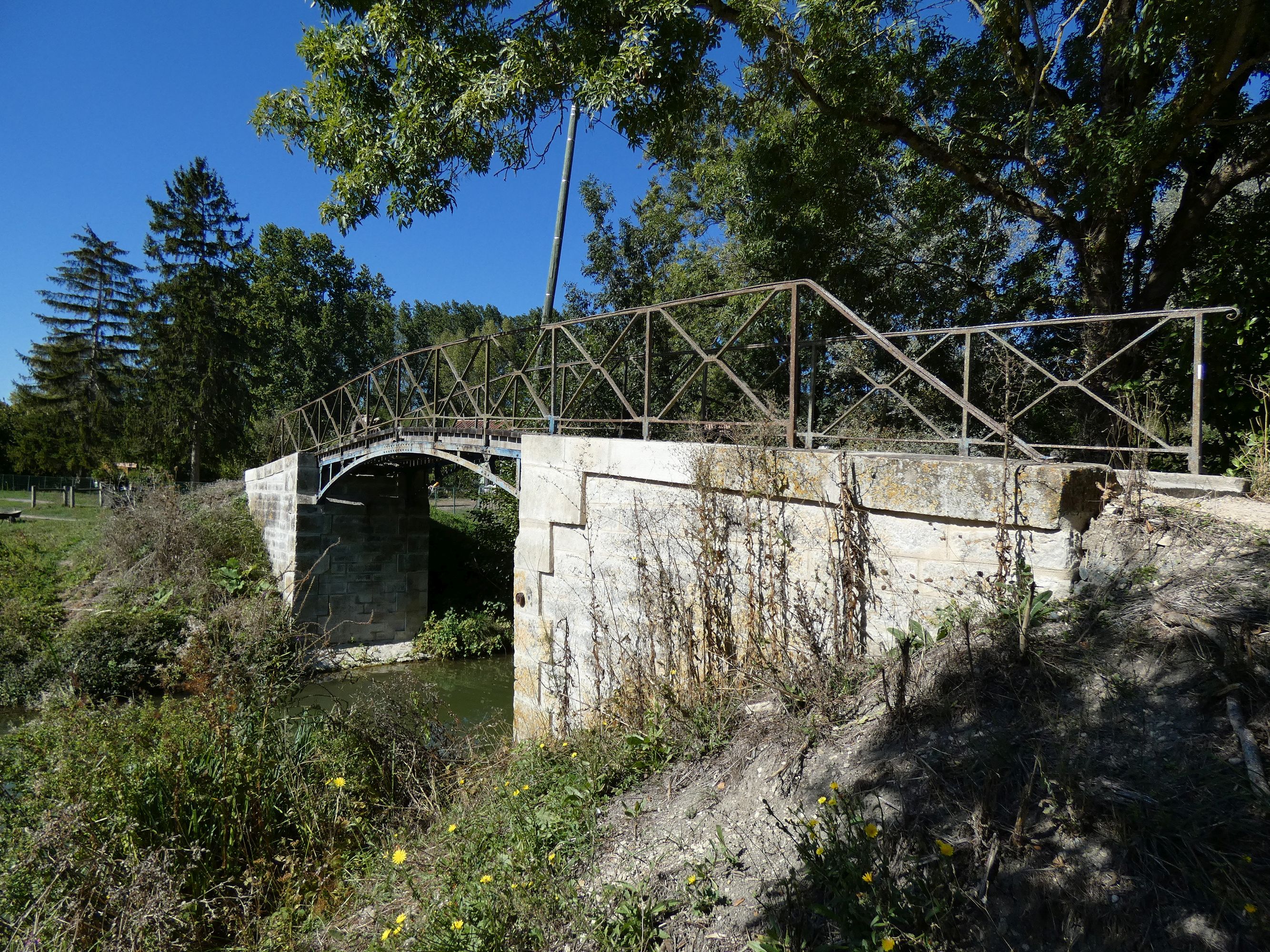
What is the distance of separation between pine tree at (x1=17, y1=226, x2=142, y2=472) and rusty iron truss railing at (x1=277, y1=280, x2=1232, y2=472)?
60.0ft

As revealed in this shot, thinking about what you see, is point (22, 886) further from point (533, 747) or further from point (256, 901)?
point (533, 747)

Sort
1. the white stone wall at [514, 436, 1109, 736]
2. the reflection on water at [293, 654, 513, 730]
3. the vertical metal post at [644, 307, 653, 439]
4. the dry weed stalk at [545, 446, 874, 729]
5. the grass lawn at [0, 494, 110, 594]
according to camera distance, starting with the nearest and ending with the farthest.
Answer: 1. the white stone wall at [514, 436, 1109, 736]
2. the dry weed stalk at [545, 446, 874, 729]
3. the vertical metal post at [644, 307, 653, 439]
4. the reflection on water at [293, 654, 513, 730]
5. the grass lawn at [0, 494, 110, 594]

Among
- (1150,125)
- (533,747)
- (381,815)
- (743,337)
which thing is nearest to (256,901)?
(381,815)

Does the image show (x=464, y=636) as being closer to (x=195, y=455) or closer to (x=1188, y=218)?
(x=1188, y=218)

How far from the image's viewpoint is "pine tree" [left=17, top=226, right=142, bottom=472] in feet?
91.1

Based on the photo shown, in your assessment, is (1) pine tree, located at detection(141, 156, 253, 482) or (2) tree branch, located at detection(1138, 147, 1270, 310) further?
(1) pine tree, located at detection(141, 156, 253, 482)

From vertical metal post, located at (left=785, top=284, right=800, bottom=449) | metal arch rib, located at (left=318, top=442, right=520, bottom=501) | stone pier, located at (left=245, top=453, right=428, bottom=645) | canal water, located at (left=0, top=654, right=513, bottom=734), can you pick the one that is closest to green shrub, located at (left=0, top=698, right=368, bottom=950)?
metal arch rib, located at (left=318, top=442, right=520, bottom=501)

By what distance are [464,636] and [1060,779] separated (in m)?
14.5

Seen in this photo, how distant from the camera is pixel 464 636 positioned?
15680mm

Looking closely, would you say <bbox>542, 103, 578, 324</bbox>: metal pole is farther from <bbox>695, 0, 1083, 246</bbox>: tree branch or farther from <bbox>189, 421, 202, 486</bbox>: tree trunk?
<bbox>189, 421, 202, 486</bbox>: tree trunk

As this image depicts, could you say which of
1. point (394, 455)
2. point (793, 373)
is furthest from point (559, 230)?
point (793, 373)

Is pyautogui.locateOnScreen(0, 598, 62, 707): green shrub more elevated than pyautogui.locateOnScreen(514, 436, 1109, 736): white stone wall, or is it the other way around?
pyautogui.locateOnScreen(514, 436, 1109, 736): white stone wall

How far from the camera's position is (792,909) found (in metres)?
2.40

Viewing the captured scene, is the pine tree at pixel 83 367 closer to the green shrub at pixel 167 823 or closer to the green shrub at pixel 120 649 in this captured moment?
the green shrub at pixel 120 649
